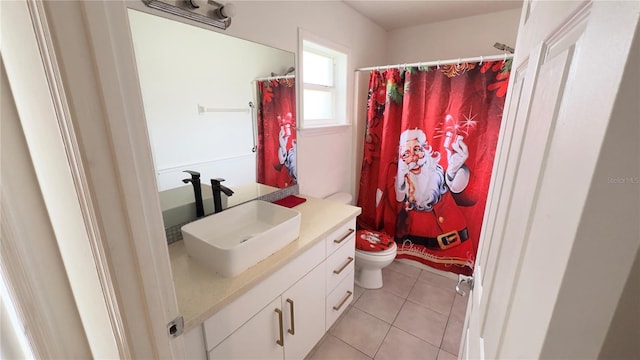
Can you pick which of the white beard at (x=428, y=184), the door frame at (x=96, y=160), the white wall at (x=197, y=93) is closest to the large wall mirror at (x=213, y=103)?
the white wall at (x=197, y=93)

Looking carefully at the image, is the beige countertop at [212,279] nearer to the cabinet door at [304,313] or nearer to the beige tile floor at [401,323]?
the cabinet door at [304,313]

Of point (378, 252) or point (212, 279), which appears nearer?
point (212, 279)

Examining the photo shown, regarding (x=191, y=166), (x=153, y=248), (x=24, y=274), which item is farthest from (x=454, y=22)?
(x=24, y=274)

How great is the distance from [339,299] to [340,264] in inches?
10.7

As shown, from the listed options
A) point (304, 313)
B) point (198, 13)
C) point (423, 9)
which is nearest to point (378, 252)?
point (304, 313)

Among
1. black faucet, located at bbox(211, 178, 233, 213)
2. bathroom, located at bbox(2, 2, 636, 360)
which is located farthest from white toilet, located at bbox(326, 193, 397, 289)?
black faucet, located at bbox(211, 178, 233, 213)

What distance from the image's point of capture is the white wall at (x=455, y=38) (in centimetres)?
220

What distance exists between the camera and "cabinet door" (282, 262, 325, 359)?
127 centimetres

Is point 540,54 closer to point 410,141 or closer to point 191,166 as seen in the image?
point 191,166

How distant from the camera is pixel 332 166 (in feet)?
7.67

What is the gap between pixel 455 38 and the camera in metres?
2.41

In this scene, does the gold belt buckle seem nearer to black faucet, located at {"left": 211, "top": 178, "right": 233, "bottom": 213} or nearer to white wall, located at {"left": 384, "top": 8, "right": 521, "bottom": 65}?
white wall, located at {"left": 384, "top": 8, "right": 521, "bottom": 65}

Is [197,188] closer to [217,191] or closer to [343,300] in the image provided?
[217,191]

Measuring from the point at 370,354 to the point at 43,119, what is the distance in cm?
187
